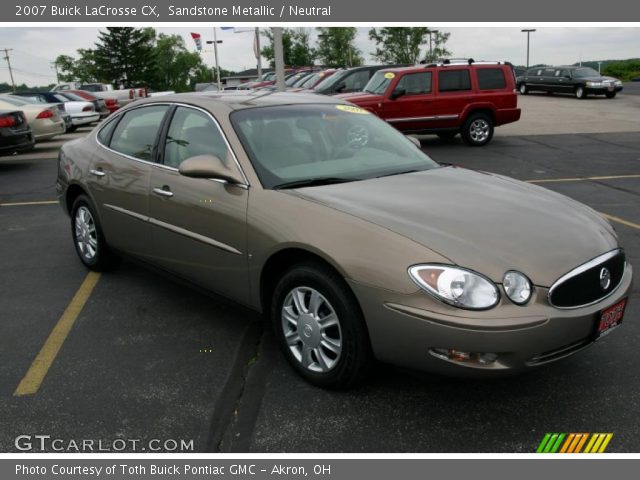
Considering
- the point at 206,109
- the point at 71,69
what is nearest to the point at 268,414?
the point at 206,109

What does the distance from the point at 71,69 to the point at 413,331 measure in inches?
5482

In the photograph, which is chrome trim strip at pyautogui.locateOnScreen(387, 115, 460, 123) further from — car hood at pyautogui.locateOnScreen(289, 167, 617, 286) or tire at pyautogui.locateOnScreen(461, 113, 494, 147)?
car hood at pyautogui.locateOnScreen(289, 167, 617, 286)

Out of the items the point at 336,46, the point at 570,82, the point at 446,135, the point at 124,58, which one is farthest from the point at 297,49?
the point at 446,135

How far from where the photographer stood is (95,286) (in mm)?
5273

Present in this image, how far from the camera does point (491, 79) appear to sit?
15023 mm

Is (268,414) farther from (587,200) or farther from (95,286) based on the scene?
(587,200)

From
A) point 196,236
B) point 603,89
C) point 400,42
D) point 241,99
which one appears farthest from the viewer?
point 400,42

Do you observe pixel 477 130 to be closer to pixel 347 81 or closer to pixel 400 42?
pixel 347 81

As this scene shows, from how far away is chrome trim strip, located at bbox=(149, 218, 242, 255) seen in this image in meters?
3.76

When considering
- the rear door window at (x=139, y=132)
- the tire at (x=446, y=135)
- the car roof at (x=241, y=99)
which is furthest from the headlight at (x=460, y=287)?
the tire at (x=446, y=135)

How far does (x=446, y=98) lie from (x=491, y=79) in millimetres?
1251

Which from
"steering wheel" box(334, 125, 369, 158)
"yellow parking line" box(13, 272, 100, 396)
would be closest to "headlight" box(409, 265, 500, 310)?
"steering wheel" box(334, 125, 369, 158)

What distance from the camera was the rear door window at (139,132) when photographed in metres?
4.59

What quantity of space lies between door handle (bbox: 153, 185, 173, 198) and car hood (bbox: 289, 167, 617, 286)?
42.1 inches
